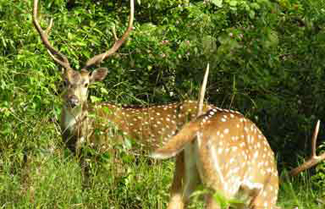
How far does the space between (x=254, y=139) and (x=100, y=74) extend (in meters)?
2.78

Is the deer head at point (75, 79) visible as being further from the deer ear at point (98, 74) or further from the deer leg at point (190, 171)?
the deer leg at point (190, 171)

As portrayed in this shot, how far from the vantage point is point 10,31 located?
25.6 feet

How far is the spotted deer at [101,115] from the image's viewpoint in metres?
7.54

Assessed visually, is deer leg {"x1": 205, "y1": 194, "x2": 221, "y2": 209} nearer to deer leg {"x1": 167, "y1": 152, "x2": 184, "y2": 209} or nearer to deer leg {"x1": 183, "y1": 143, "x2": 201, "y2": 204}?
deer leg {"x1": 183, "y1": 143, "x2": 201, "y2": 204}

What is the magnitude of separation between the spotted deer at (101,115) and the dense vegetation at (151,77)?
6.2 inches

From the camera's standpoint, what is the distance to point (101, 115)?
8297 mm

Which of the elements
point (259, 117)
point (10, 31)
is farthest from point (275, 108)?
point (10, 31)

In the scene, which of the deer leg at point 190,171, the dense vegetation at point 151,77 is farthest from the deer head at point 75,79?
the deer leg at point 190,171

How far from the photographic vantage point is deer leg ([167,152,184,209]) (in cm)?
569

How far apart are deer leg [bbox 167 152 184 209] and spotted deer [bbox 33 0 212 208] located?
1.04 metres

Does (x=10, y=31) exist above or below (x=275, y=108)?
above

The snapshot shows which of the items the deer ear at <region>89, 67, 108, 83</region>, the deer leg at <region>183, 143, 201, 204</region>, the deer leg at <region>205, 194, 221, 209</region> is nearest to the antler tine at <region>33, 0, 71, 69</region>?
the deer ear at <region>89, 67, 108, 83</region>

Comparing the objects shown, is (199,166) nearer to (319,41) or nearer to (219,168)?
(219,168)

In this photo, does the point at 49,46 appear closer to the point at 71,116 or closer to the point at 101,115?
the point at 71,116
